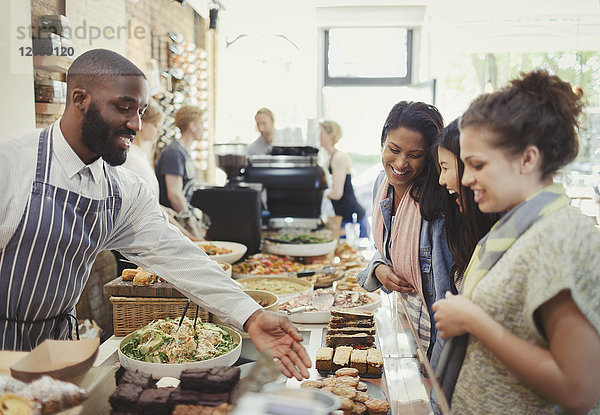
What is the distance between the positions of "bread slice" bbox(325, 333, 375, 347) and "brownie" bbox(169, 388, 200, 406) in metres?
0.77

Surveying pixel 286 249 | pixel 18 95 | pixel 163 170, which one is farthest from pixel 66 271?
pixel 163 170

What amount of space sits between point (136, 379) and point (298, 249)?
2.39m

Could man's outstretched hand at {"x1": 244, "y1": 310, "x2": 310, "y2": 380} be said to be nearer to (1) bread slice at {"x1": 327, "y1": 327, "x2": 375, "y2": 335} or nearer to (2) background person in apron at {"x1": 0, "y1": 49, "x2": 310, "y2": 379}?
(2) background person in apron at {"x1": 0, "y1": 49, "x2": 310, "y2": 379}

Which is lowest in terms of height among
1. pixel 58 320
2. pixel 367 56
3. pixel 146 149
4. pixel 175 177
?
pixel 58 320

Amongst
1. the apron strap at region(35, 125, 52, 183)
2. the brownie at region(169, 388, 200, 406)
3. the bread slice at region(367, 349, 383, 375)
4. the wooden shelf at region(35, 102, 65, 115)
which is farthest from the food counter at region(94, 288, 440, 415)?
the wooden shelf at region(35, 102, 65, 115)

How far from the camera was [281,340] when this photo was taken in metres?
1.68

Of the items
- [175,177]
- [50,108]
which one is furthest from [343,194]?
[50,108]

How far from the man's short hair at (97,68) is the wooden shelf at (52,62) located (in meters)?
1.05

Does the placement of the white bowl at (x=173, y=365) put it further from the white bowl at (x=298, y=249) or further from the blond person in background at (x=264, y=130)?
the blond person in background at (x=264, y=130)

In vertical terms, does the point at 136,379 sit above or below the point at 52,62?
below

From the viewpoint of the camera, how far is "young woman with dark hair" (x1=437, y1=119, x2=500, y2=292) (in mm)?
1583

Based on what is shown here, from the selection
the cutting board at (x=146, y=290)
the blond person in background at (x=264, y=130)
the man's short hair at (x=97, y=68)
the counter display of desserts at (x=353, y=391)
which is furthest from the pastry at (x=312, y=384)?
the blond person in background at (x=264, y=130)

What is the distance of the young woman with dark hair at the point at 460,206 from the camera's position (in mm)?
1583

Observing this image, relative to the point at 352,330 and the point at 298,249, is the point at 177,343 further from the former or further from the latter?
the point at 298,249
